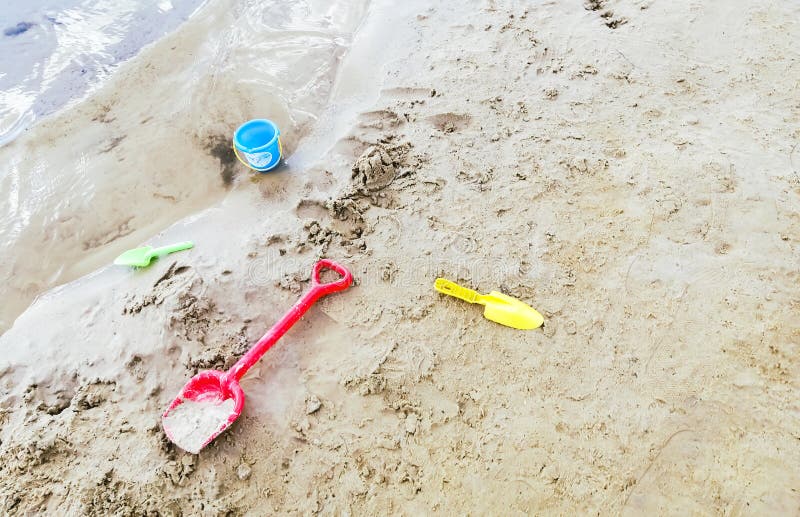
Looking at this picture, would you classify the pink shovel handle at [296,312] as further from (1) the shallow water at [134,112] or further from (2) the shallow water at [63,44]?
(2) the shallow water at [63,44]

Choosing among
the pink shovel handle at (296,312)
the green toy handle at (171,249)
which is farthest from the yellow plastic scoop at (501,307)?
the green toy handle at (171,249)

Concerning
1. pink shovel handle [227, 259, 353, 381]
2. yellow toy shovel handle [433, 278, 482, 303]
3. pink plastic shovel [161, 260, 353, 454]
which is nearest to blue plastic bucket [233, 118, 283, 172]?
pink shovel handle [227, 259, 353, 381]

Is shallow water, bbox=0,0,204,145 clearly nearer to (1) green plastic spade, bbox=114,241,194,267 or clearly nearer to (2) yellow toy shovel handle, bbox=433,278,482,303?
(1) green plastic spade, bbox=114,241,194,267

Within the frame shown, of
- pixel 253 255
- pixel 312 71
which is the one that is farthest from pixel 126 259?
pixel 312 71

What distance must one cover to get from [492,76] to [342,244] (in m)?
1.92

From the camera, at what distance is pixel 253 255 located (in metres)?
2.58

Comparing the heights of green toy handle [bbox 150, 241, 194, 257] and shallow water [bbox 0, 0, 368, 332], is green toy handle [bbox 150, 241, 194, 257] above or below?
below

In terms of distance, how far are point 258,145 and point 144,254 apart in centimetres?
104

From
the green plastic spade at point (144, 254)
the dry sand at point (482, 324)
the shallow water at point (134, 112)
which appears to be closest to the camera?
the dry sand at point (482, 324)

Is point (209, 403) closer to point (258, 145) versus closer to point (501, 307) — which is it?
point (501, 307)

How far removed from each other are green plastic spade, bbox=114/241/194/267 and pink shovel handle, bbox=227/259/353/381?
89 cm

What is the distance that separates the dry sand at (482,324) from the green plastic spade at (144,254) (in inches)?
3.6

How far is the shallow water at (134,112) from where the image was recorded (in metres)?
3.10

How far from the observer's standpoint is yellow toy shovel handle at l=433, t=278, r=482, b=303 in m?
2.28
